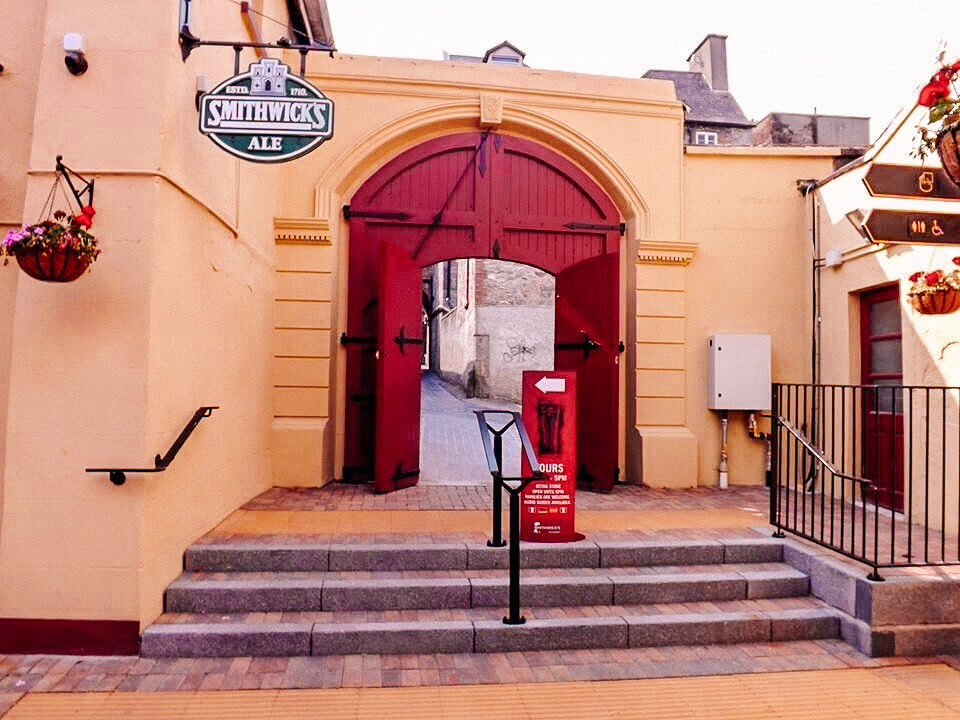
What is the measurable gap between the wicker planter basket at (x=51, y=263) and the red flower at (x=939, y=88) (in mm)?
5113

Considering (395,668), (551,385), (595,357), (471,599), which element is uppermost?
A: (595,357)

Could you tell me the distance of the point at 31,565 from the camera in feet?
13.0

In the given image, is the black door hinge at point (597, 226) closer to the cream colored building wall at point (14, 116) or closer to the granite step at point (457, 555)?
the granite step at point (457, 555)

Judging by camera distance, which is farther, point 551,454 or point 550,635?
point 551,454

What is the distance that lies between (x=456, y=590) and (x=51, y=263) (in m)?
3.07

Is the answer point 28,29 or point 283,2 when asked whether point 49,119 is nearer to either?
point 28,29

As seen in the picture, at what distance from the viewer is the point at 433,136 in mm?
7816

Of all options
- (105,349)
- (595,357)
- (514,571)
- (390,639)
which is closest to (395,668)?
(390,639)

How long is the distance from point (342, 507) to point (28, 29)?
424 centimetres

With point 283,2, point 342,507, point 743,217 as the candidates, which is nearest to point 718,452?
point 743,217

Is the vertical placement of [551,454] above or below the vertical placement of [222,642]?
above

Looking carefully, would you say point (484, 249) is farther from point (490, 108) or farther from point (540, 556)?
point (540, 556)

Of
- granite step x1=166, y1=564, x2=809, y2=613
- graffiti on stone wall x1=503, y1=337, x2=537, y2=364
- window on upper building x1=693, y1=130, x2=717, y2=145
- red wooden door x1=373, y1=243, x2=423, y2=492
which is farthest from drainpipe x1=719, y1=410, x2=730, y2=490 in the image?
window on upper building x1=693, y1=130, x2=717, y2=145

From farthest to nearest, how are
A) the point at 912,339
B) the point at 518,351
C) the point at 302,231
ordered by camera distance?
the point at 518,351
the point at 302,231
the point at 912,339
